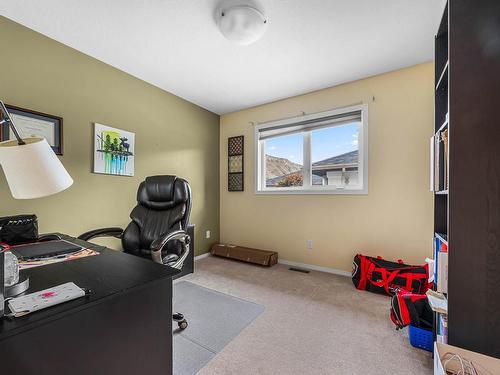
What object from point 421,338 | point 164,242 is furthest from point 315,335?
point 164,242

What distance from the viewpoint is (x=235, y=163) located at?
12.0 feet

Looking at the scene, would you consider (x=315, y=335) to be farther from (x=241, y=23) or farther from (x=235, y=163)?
(x=235, y=163)

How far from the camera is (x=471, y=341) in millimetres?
938

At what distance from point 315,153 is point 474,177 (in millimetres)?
2147

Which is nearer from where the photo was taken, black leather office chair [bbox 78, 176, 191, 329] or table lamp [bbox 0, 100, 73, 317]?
table lamp [bbox 0, 100, 73, 317]

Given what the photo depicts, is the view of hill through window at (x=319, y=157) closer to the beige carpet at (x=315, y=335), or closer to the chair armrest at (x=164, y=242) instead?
the beige carpet at (x=315, y=335)

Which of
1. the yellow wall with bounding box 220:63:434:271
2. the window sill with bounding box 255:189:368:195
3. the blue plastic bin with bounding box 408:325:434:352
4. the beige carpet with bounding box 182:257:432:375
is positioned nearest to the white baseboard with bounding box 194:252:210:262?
the beige carpet with bounding box 182:257:432:375

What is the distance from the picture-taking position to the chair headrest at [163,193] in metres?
1.92

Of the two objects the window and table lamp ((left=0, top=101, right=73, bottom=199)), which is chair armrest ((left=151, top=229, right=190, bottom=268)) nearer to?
table lamp ((left=0, top=101, right=73, bottom=199))

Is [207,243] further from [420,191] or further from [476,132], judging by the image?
[476,132]

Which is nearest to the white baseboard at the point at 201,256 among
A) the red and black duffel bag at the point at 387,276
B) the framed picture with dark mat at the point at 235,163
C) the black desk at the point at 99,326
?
the framed picture with dark mat at the point at 235,163

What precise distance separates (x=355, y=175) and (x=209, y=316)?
2.24 metres

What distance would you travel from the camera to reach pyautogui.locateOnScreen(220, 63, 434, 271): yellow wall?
92.2 inches

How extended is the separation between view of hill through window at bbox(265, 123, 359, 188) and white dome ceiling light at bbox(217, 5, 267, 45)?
1615mm
